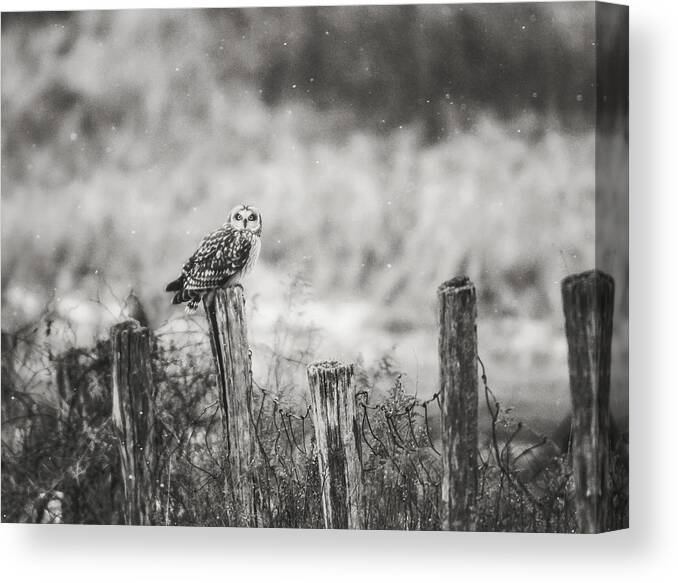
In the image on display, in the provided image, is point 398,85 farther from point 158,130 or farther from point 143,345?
point 143,345

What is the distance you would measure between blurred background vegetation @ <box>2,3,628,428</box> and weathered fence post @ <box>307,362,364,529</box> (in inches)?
7.1

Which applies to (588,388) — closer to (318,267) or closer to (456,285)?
(456,285)

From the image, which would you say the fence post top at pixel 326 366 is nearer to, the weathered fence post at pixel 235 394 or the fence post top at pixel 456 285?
the weathered fence post at pixel 235 394

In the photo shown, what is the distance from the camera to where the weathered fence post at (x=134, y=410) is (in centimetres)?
809

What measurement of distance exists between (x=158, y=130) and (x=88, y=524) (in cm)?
203

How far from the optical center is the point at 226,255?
801 centimetres

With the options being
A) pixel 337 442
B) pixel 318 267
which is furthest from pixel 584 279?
pixel 337 442

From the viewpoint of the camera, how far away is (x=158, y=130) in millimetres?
8078

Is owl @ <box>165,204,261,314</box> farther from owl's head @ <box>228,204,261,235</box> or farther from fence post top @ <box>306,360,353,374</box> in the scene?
fence post top @ <box>306,360,353,374</box>

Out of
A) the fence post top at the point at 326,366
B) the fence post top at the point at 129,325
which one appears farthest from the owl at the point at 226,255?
the fence post top at the point at 326,366

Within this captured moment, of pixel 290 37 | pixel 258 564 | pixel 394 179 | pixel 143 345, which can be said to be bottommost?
pixel 258 564

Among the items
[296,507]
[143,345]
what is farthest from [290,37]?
[296,507]

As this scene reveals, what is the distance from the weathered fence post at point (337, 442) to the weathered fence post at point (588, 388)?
3.46 ft

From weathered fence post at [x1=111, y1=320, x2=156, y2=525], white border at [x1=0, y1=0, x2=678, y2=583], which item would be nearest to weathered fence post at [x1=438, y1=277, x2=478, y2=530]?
white border at [x1=0, y1=0, x2=678, y2=583]
